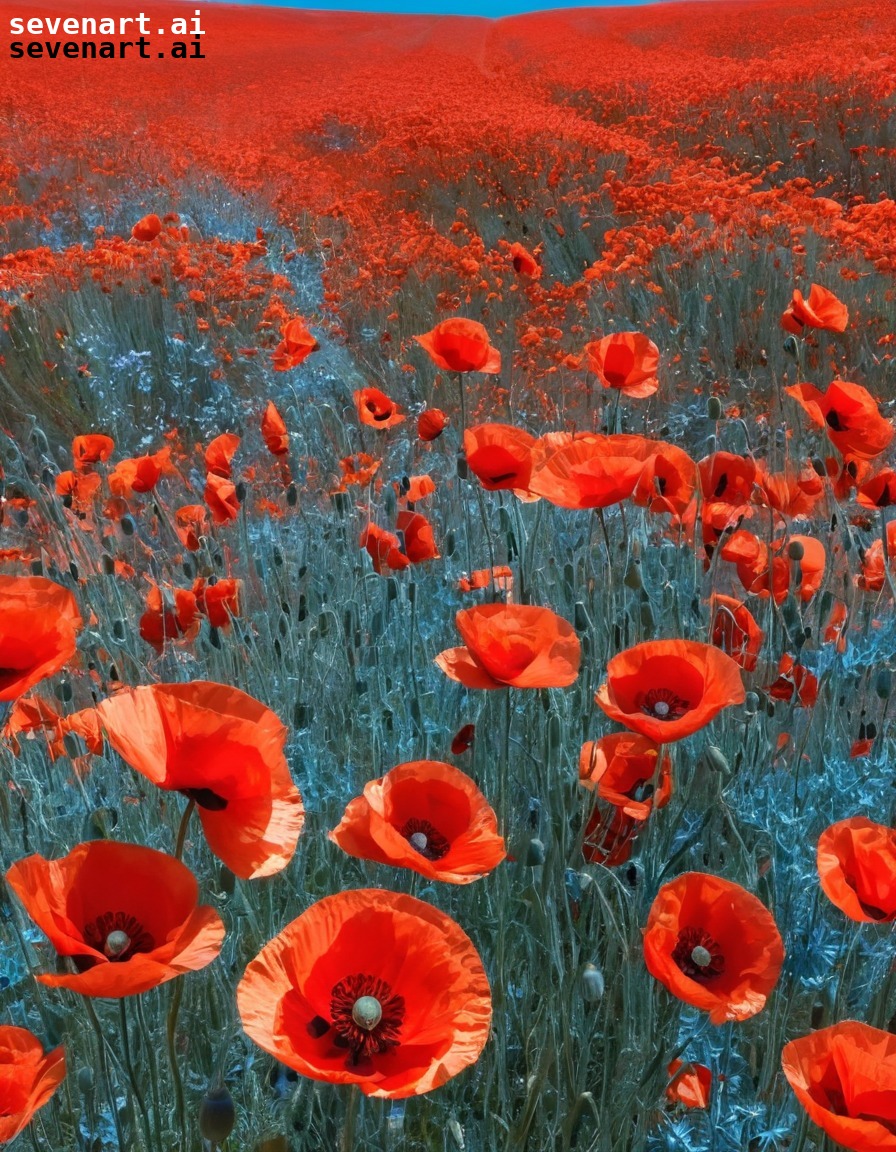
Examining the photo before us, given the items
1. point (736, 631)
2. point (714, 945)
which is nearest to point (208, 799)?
point (714, 945)

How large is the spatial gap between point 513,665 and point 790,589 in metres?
1.03

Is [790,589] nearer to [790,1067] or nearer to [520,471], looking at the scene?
[520,471]

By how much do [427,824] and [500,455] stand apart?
847 millimetres

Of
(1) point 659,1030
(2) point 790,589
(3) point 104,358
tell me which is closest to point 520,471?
(2) point 790,589

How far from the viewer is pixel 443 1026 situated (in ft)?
2.64

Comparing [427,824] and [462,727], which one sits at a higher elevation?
[427,824]

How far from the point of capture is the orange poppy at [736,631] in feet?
5.97

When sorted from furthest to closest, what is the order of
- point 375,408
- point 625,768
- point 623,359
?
point 375,408
point 623,359
point 625,768

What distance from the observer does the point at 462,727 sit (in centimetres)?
173

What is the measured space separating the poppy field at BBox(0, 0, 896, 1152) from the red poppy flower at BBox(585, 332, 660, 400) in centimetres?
1

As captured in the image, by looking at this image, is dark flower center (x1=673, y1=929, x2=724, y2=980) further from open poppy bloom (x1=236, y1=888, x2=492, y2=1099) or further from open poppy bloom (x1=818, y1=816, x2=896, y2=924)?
open poppy bloom (x1=236, y1=888, x2=492, y2=1099)

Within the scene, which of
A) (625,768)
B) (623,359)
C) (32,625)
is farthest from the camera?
(623,359)

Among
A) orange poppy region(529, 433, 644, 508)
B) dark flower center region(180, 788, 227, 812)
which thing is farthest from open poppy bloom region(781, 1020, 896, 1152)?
orange poppy region(529, 433, 644, 508)

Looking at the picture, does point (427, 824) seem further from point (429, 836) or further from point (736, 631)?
point (736, 631)
